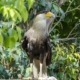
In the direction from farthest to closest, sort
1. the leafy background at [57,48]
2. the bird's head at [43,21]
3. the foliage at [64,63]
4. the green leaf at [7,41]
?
the foliage at [64,63] < the leafy background at [57,48] < the bird's head at [43,21] < the green leaf at [7,41]

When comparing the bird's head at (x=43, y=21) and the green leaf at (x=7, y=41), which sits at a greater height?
the bird's head at (x=43, y=21)

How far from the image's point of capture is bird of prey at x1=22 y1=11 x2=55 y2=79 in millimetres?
3093

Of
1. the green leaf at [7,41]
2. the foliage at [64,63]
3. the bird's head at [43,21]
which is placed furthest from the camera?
the foliage at [64,63]

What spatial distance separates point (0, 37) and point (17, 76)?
1.92 meters

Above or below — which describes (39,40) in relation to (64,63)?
above

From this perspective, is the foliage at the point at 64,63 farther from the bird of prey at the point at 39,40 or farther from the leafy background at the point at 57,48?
the bird of prey at the point at 39,40

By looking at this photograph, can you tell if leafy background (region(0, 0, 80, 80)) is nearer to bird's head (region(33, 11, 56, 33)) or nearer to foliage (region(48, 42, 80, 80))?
foliage (region(48, 42, 80, 80))

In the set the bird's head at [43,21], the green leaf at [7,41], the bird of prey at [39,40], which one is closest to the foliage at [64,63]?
the bird of prey at [39,40]

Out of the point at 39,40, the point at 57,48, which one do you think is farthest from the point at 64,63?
the point at 39,40

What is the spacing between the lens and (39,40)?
3.14 meters

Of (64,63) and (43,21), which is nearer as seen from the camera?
(43,21)

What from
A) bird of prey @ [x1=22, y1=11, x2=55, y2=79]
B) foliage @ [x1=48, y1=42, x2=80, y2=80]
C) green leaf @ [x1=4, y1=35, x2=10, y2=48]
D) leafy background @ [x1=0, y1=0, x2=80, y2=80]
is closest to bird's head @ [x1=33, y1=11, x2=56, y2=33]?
bird of prey @ [x1=22, y1=11, x2=55, y2=79]

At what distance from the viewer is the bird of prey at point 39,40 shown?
3.09 metres

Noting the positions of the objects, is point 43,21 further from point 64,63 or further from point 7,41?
point 64,63
